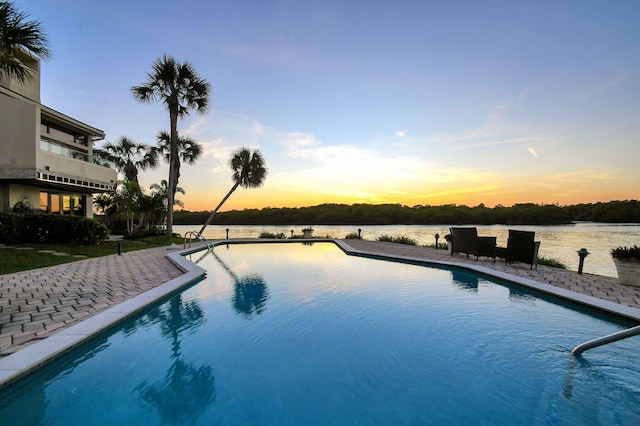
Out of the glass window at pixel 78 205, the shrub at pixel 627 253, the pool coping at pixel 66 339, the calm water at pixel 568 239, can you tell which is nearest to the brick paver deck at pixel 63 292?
the pool coping at pixel 66 339

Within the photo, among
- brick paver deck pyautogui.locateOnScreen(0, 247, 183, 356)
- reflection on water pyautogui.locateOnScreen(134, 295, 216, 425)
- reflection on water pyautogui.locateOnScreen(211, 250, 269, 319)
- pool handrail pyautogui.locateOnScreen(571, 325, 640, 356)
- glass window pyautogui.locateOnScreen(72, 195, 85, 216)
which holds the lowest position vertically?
reflection on water pyautogui.locateOnScreen(211, 250, 269, 319)

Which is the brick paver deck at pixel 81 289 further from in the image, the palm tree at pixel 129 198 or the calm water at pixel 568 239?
the palm tree at pixel 129 198

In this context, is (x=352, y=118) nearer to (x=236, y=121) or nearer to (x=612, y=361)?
(x=236, y=121)

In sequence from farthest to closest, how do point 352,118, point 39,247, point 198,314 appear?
point 352,118 < point 39,247 < point 198,314

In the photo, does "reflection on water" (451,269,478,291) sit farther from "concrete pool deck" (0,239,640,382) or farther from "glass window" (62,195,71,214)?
"glass window" (62,195,71,214)

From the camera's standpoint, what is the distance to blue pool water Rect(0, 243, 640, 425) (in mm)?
2568

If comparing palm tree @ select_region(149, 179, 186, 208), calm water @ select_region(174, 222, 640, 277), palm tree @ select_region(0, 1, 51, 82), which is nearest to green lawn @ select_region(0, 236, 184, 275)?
palm tree @ select_region(0, 1, 51, 82)

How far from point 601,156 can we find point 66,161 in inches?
1062

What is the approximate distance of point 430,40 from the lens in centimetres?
1173

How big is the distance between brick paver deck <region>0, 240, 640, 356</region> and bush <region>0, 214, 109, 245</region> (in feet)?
12.2

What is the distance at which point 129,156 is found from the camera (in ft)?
87.4

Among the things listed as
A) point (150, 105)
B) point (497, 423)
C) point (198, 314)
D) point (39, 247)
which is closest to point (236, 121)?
point (150, 105)

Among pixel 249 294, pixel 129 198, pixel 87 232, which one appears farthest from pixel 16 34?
pixel 129 198

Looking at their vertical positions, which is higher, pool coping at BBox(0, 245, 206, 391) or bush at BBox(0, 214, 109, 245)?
bush at BBox(0, 214, 109, 245)
